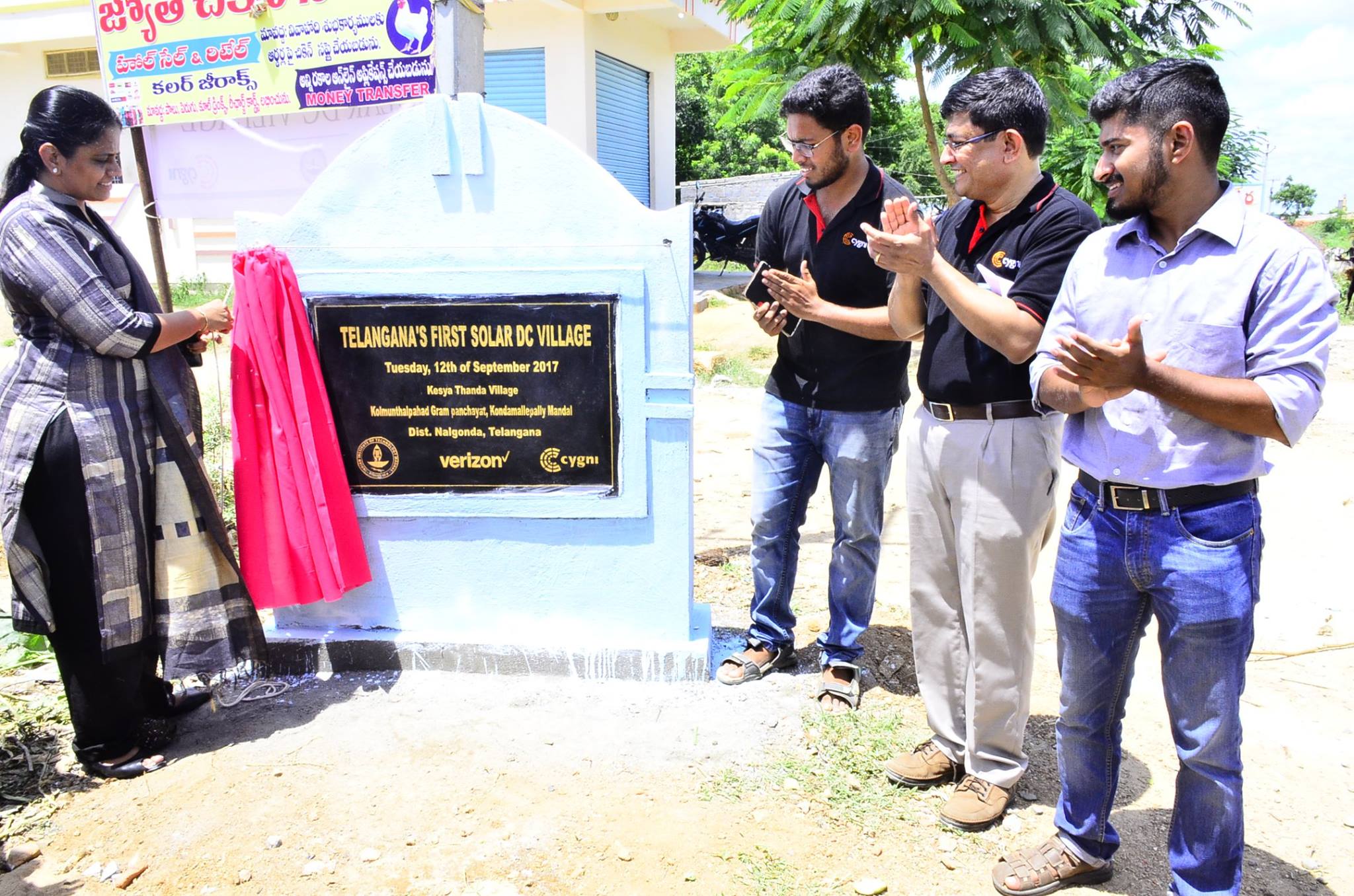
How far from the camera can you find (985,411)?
259cm

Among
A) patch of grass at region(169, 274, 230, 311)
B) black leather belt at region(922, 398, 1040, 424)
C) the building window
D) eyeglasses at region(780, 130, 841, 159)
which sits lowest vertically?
black leather belt at region(922, 398, 1040, 424)

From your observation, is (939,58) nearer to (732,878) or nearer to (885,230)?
(885,230)

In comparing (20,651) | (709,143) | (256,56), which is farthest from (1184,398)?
(709,143)

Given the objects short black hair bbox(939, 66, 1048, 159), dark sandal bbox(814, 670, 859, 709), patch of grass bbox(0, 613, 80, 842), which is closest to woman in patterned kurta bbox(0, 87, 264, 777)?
patch of grass bbox(0, 613, 80, 842)

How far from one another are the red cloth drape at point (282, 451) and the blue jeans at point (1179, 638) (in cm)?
240

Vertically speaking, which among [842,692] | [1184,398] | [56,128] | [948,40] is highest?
[948,40]

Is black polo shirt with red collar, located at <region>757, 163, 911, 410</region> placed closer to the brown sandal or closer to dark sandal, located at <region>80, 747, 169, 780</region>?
the brown sandal

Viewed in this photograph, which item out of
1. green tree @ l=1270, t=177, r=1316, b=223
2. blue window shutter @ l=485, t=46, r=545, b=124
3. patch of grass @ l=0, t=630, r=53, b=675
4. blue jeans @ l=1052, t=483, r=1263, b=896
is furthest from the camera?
green tree @ l=1270, t=177, r=1316, b=223

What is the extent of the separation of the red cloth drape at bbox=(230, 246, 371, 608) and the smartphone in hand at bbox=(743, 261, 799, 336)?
5.12 feet

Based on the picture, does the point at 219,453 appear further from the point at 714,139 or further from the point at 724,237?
the point at 714,139

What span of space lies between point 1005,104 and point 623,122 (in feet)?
41.5

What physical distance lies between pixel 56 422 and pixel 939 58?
774 centimetres

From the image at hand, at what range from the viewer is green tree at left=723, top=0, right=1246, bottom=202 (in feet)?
25.7

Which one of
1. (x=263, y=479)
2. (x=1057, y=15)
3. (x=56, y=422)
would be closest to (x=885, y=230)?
(x=263, y=479)
